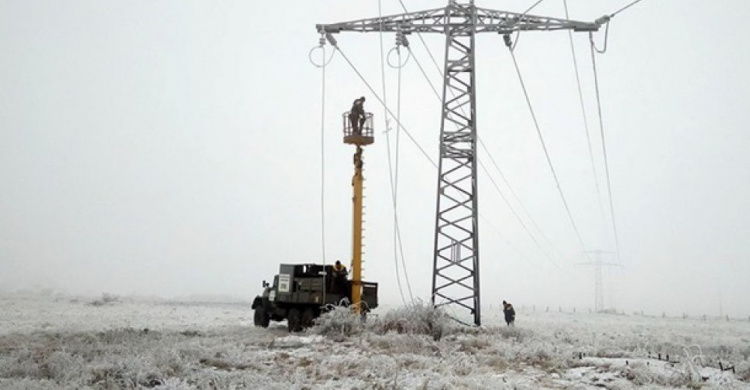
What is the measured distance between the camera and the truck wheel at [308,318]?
77.6ft

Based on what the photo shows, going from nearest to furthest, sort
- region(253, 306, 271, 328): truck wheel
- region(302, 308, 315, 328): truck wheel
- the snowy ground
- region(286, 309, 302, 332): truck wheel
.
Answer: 1. the snowy ground
2. region(302, 308, 315, 328): truck wheel
3. region(286, 309, 302, 332): truck wheel
4. region(253, 306, 271, 328): truck wheel

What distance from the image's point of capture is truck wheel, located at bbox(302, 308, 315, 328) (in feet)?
77.6

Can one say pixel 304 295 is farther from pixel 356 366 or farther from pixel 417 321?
pixel 356 366

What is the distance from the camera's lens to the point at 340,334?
18500 mm

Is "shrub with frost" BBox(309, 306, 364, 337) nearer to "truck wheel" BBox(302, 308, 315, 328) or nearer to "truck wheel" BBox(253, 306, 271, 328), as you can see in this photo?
"truck wheel" BBox(302, 308, 315, 328)

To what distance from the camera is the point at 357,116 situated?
24.9m

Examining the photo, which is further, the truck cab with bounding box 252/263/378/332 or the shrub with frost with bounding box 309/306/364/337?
the truck cab with bounding box 252/263/378/332

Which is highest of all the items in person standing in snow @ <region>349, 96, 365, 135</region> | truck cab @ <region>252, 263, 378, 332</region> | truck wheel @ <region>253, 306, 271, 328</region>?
person standing in snow @ <region>349, 96, 365, 135</region>

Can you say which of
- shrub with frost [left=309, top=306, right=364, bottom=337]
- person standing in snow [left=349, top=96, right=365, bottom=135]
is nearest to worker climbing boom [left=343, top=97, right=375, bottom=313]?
person standing in snow [left=349, top=96, right=365, bottom=135]

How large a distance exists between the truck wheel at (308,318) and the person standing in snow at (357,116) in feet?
25.8

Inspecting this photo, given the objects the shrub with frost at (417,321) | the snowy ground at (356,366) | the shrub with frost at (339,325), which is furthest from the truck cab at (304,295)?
the snowy ground at (356,366)

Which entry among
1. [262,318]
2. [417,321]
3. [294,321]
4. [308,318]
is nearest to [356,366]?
[417,321]

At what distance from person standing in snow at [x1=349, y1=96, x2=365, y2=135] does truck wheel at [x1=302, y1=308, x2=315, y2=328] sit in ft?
25.8

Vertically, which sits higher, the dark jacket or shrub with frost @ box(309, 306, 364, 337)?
the dark jacket
